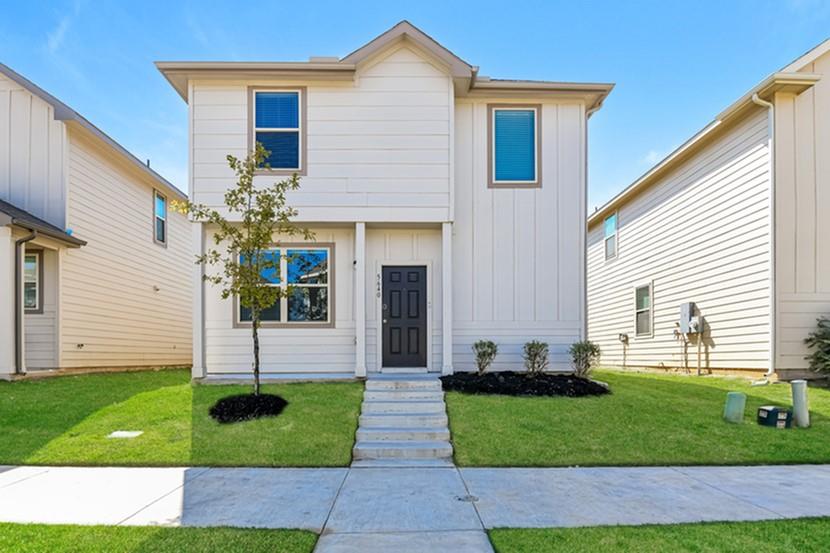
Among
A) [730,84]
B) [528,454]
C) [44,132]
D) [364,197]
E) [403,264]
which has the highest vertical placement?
[730,84]

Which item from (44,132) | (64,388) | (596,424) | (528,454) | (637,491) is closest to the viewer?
(637,491)

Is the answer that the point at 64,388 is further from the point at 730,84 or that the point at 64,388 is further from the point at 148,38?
the point at 730,84

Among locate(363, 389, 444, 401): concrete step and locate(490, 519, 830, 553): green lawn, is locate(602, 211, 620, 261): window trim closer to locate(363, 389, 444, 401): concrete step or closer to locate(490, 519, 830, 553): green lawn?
locate(363, 389, 444, 401): concrete step

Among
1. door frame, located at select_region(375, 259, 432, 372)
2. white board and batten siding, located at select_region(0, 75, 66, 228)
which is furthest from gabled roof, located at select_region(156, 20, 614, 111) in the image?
white board and batten siding, located at select_region(0, 75, 66, 228)

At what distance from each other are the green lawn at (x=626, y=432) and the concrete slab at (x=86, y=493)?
316 centimetres

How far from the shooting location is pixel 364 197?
9.24m

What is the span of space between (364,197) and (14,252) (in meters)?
6.72

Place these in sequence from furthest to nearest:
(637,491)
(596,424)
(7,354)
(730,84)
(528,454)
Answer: (730,84) → (7,354) → (596,424) → (528,454) → (637,491)

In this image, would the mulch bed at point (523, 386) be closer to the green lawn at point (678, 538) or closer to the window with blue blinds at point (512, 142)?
the window with blue blinds at point (512, 142)

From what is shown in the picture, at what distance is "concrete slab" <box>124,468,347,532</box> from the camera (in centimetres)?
406

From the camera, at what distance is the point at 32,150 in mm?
11250

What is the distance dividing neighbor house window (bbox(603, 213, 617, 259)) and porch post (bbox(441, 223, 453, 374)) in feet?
29.2

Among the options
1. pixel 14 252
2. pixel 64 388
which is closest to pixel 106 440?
pixel 64 388

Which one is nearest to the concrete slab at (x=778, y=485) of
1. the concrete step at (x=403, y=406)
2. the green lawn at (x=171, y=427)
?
the concrete step at (x=403, y=406)
